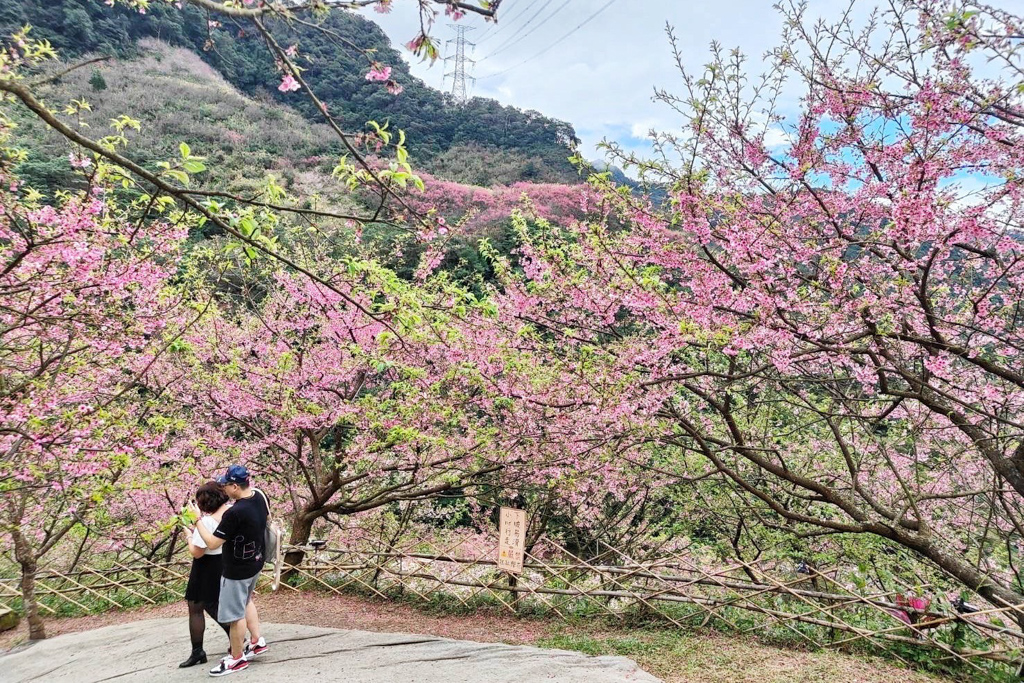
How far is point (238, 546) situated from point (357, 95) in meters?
37.9

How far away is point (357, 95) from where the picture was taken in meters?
36.7

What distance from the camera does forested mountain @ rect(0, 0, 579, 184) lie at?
1244 inches

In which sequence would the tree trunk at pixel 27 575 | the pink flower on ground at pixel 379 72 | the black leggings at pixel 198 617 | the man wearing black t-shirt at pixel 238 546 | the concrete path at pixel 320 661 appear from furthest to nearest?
1. the tree trunk at pixel 27 575
2. the black leggings at pixel 198 617
3. the concrete path at pixel 320 661
4. the man wearing black t-shirt at pixel 238 546
5. the pink flower on ground at pixel 379 72

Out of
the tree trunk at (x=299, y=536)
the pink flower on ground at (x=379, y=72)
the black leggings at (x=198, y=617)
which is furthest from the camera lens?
the tree trunk at (x=299, y=536)

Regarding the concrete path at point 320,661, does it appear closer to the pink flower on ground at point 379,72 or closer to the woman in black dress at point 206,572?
the woman in black dress at point 206,572

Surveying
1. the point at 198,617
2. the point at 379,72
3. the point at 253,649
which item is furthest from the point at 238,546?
the point at 379,72

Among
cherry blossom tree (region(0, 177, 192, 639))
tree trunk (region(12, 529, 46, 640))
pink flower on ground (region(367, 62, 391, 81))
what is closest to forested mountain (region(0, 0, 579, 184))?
cherry blossom tree (region(0, 177, 192, 639))

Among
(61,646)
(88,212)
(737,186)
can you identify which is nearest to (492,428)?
(737,186)

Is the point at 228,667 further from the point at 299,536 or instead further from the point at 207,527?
the point at 299,536

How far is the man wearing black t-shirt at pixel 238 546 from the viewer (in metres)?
3.97

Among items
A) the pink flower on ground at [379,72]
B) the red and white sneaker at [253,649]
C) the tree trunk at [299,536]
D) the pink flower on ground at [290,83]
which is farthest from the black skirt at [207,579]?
the tree trunk at [299,536]

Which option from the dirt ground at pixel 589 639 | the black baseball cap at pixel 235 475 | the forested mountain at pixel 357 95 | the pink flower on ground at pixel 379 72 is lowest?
the dirt ground at pixel 589 639

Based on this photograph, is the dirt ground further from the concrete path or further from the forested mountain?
the forested mountain

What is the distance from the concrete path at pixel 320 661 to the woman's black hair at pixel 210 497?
1.25m
